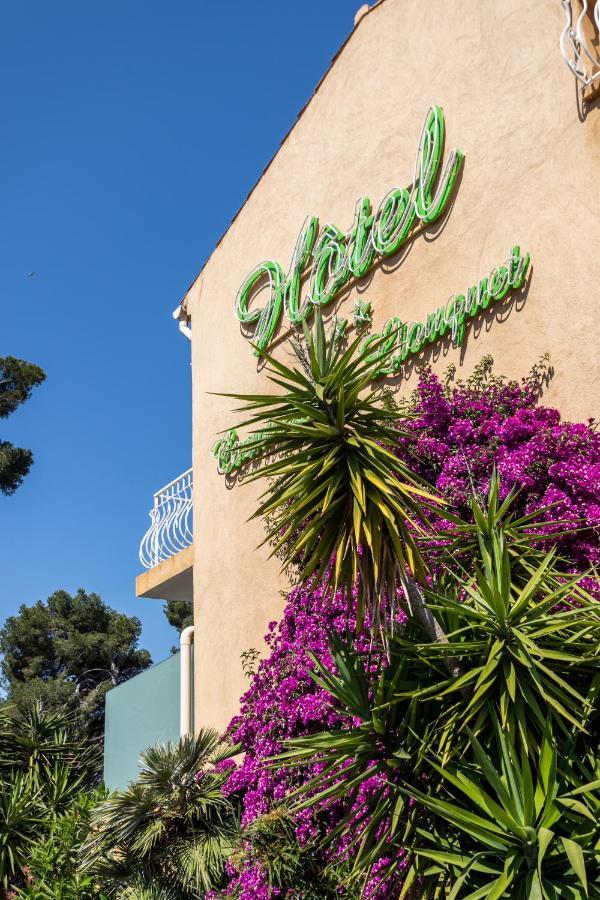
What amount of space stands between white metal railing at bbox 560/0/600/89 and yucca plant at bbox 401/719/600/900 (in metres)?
6.62

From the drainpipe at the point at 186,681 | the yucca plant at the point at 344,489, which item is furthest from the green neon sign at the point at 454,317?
the drainpipe at the point at 186,681

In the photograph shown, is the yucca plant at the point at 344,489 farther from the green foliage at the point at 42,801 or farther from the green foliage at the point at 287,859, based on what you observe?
the green foliage at the point at 42,801

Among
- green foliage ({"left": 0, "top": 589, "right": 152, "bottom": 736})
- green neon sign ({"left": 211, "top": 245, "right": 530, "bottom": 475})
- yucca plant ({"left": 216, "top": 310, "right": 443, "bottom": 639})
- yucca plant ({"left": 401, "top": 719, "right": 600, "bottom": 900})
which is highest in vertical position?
green foliage ({"left": 0, "top": 589, "right": 152, "bottom": 736})

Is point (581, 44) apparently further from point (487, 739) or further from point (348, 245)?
point (487, 739)

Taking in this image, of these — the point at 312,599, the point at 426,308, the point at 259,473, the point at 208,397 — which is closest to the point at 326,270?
the point at 426,308

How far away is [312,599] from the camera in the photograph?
34.7 feet

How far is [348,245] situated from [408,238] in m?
1.21

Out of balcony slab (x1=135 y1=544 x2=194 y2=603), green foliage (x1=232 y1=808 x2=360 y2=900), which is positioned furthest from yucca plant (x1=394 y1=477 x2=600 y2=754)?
balcony slab (x1=135 y1=544 x2=194 y2=603)

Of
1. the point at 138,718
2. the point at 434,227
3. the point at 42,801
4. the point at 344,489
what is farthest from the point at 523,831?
the point at 138,718

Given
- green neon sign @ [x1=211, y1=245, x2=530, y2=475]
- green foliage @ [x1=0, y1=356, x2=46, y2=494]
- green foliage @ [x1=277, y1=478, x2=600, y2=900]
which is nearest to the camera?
green foliage @ [x1=277, y1=478, x2=600, y2=900]

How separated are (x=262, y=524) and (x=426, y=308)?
153 inches

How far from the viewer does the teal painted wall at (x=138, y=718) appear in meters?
15.5

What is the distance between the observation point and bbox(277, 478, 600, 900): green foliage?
5.30m

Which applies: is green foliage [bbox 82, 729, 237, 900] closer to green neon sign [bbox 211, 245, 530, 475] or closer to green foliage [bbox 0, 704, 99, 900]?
green foliage [bbox 0, 704, 99, 900]
